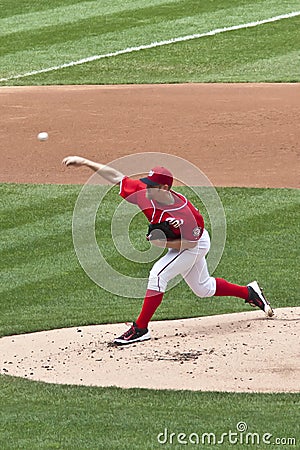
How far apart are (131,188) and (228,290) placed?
140cm

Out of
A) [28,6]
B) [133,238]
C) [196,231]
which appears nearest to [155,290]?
[196,231]

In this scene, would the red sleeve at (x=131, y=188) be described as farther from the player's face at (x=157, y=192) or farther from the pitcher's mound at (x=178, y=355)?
the pitcher's mound at (x=178, y=355)

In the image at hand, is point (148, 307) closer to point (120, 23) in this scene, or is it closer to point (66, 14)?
point (120, 23)

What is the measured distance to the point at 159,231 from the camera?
26.0 feet

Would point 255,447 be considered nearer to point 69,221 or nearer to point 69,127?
point 69,221

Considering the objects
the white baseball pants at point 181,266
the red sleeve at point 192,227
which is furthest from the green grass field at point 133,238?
the red sleeve at point 192,227

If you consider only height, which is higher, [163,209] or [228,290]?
[163,209]

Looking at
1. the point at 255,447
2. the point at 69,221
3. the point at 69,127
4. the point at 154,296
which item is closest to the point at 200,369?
the point at 154,296

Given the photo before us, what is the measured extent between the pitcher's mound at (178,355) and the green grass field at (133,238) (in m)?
0.23

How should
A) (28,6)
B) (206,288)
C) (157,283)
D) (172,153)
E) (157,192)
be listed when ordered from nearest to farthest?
(157,192) < (157,283) < (206,288) < (172,153) < (28,6)

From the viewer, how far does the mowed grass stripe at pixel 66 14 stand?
70.0 feet

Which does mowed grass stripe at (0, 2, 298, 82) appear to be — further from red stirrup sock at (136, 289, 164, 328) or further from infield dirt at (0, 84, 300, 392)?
red stirrup sock at (136, 289, 164, 328)

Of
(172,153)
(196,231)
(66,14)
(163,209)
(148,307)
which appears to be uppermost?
(163,209)

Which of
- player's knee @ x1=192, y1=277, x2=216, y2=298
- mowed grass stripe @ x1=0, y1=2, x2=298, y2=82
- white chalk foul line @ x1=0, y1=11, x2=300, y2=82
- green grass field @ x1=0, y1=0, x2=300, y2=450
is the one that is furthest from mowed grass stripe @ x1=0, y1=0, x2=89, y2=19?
player's knee @ x1=192, y1=277, x2=216, y2=298
